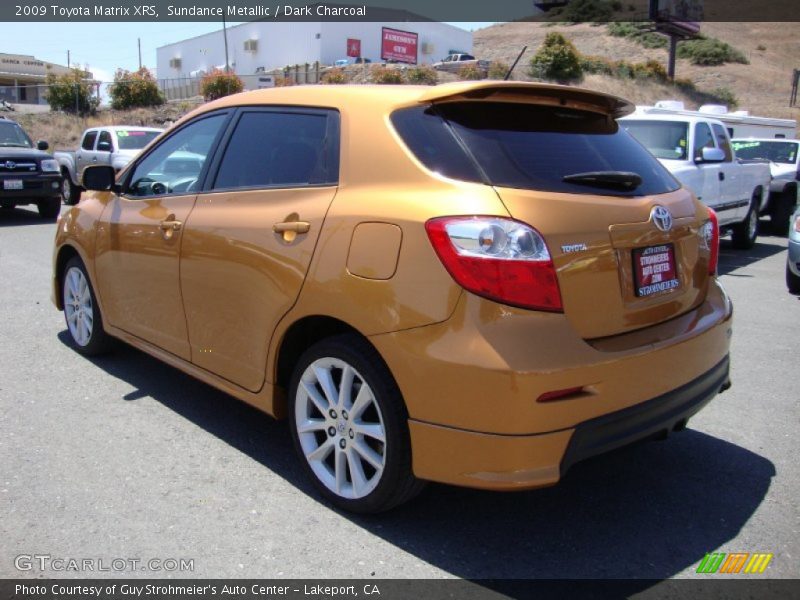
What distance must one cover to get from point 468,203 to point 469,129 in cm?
46

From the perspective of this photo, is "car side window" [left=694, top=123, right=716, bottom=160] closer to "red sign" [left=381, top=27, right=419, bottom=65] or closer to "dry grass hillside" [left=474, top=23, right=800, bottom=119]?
"dry grass hillside" [left=474, top=23, right=800, bottom=119]

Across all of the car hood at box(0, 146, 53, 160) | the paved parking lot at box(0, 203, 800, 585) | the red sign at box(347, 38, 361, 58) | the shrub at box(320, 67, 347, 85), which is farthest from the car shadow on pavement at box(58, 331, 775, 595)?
the red sign at box(347, 38, 361, 58)

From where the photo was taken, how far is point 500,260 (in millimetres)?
2637

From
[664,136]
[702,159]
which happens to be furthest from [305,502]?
[664,136]

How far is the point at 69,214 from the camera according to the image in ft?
17.5

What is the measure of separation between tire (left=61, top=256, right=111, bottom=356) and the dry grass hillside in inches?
1644

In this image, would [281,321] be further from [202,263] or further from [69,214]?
[69,214]

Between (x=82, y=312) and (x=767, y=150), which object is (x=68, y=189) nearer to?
(x=82, y=312)

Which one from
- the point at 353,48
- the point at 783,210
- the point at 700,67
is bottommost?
the point at 783,210

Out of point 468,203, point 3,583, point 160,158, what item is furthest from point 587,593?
point 160,158

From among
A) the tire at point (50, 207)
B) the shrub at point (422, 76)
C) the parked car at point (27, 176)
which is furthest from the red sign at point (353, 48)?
the tire at point (50, 207)

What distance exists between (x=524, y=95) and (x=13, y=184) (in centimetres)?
1219

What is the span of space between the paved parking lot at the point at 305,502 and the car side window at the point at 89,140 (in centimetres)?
1348

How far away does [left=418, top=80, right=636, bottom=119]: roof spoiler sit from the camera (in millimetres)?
3059
